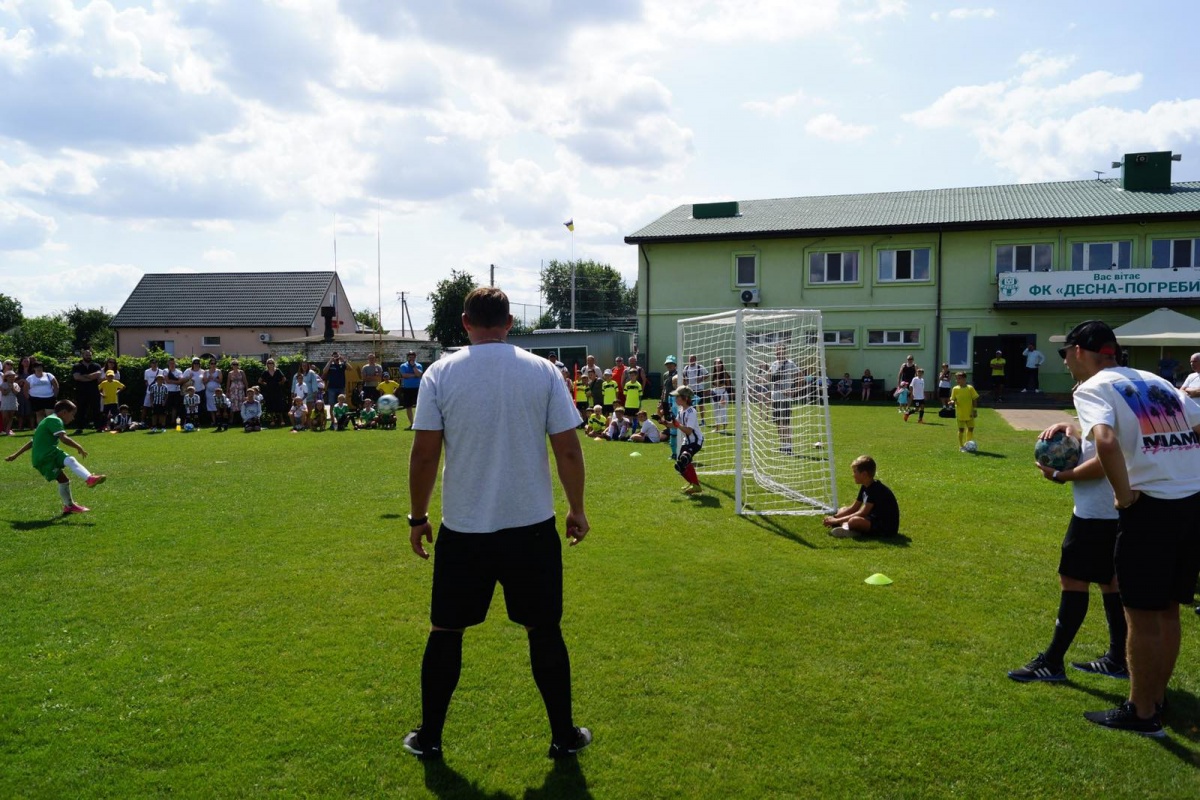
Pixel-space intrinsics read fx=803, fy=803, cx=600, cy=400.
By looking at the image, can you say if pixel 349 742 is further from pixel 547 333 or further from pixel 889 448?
pixel 547 333

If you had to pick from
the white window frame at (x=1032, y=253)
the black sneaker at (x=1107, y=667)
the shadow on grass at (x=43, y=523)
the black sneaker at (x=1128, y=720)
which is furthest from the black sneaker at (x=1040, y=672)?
the white window frame at (x=1032, y=253)

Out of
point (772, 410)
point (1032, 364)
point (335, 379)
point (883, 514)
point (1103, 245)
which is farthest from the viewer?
point (1103, 245)

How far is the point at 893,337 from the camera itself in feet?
108

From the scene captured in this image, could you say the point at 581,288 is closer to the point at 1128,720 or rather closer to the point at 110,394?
the point at 110,394

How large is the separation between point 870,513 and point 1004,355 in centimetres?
2674

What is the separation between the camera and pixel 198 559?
7.72 metres

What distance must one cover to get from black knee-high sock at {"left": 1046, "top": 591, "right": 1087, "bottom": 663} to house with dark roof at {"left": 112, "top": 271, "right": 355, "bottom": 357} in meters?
45.6

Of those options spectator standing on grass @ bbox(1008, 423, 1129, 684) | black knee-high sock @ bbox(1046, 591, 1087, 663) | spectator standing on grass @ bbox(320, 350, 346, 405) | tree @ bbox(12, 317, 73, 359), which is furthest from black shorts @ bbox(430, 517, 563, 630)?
tree @ bbox(12, 317, 73, 359)

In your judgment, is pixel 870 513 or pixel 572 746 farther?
pixel 870 513

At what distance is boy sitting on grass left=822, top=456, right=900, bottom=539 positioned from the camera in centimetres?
852

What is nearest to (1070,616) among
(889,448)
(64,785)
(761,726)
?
(761,726)

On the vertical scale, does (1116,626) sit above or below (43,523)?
above

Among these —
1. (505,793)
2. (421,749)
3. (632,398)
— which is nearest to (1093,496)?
(505,793)

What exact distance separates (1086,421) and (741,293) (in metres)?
30.9
